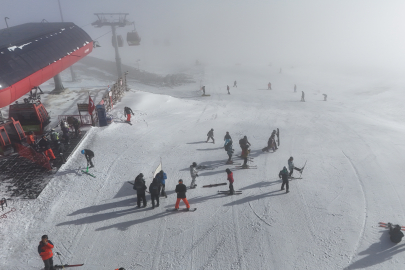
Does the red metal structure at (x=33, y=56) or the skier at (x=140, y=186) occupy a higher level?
the red metal structure at (x=33, y=56)

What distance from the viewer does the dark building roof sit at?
15.7 metres

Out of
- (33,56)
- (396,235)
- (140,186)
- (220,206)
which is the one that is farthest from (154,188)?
(33,56)

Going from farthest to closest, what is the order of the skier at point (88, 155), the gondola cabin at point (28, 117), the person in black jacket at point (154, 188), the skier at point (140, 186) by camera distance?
1. the gondola cabin at point (28, 117)
2. the skier at point (88, 155)
3. the person in black jacket at point (154, 188)
4. the skier at point (140, 186)

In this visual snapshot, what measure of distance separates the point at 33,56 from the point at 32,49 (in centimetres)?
103

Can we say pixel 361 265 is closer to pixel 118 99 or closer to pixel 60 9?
pixel 118 99

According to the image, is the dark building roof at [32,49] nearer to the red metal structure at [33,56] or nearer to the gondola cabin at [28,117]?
the red metal structure at [33,56]

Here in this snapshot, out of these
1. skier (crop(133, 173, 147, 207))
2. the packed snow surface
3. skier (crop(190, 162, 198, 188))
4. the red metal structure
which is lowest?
the packed snow surface

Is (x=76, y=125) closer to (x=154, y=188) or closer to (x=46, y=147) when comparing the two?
(x=46, y=147)

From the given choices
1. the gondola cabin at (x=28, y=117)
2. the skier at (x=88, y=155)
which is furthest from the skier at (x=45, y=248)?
the gondola cabin at (x=28, y=117)

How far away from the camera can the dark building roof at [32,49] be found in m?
15.7

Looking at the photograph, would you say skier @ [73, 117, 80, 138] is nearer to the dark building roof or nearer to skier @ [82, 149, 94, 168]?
skier @ [82, 149, 94, 168]

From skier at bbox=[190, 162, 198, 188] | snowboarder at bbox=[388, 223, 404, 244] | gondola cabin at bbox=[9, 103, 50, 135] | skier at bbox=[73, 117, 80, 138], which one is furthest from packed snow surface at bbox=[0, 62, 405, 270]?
gondola cabin at bbox=[9, 103, 50, 135]

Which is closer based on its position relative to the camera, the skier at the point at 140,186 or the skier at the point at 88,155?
the skier at the point at 140,186

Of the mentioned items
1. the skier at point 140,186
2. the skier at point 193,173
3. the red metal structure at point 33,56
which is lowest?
the skier at point 193,173
